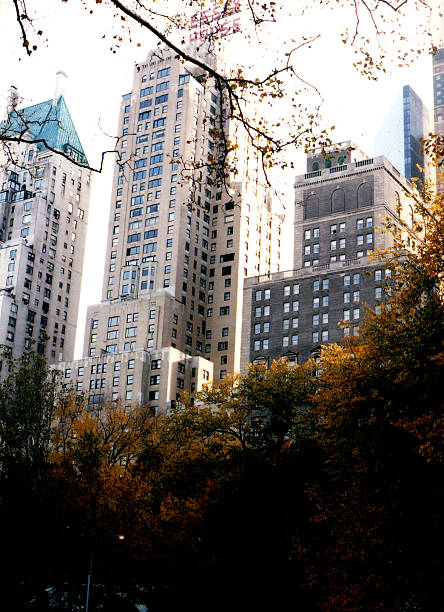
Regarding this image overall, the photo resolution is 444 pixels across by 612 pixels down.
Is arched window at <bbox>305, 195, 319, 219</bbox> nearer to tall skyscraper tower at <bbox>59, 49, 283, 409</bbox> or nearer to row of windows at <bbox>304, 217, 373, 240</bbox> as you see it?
row of windows at <bbox>304, 217, 373, 240</bbox>

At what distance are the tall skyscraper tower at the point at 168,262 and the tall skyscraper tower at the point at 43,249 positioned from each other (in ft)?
45.0

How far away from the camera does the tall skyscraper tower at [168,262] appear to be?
5320 inches

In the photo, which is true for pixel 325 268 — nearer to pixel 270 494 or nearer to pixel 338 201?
pixel 338 201

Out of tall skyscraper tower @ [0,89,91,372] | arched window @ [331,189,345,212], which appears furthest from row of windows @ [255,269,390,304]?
tall skyscraper tower @ [0,89,91,372]

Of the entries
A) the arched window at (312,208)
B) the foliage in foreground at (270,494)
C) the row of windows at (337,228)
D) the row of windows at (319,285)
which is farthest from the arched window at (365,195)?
the foliage in foreground at (270,494)

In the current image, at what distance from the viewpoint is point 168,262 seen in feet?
481

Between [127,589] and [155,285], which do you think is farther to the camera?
[155,285]

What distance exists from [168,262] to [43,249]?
2917 cm

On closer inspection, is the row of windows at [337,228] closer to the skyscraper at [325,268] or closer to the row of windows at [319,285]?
the skyscraper at [325,268]

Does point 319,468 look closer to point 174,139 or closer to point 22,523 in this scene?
point 22,523

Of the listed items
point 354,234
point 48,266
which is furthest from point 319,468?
point 48,266

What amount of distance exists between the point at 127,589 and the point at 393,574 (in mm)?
27078

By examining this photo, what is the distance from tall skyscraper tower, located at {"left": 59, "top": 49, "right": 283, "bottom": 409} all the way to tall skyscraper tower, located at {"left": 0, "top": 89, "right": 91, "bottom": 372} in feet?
45.0

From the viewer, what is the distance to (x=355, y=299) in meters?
122
